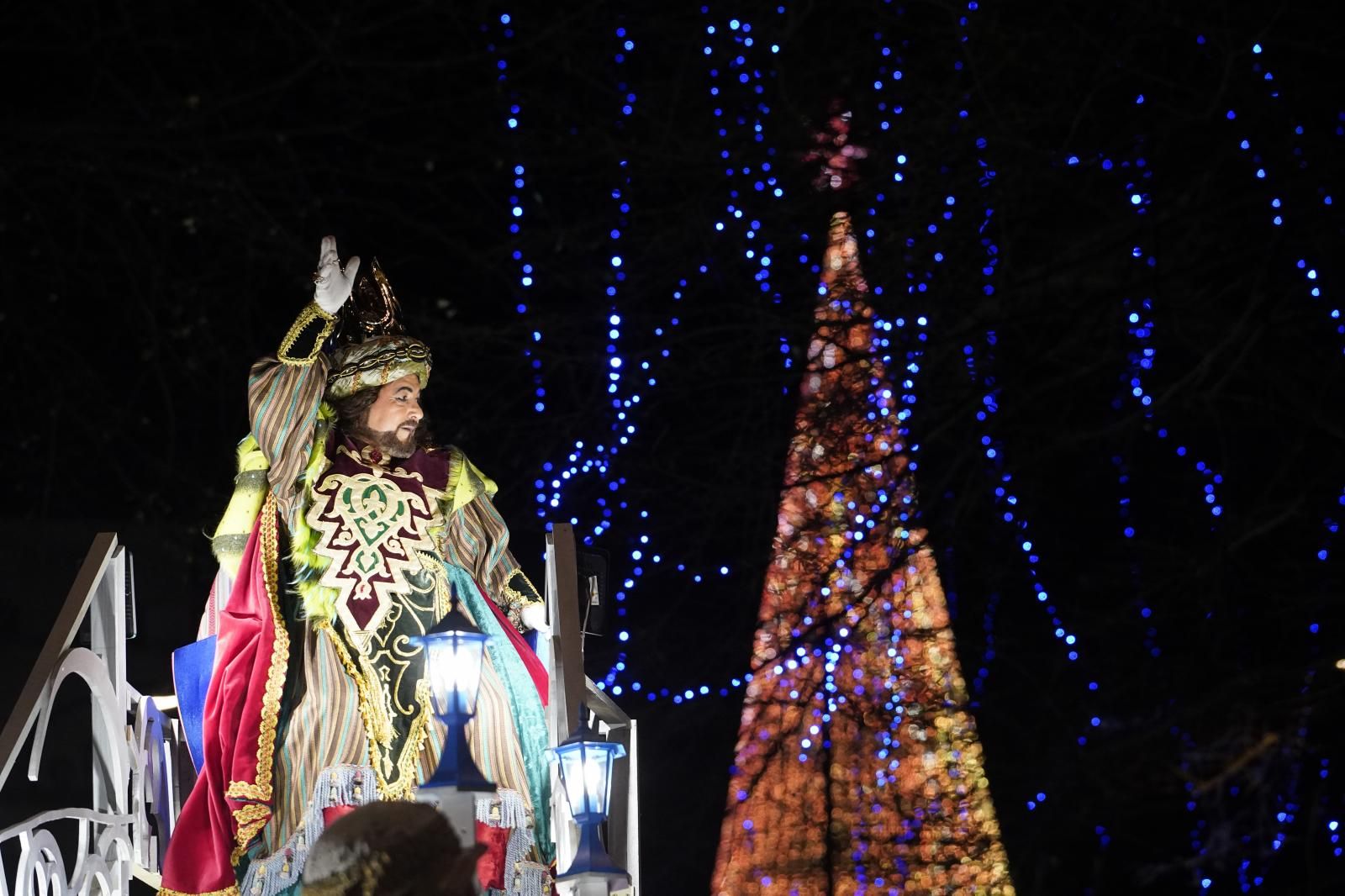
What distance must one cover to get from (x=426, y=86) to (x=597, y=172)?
1271mm

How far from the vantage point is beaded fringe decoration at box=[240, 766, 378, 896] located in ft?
21.4

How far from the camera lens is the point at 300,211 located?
11.6m

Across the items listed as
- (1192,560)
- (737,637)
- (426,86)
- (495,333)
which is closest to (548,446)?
(495,333)

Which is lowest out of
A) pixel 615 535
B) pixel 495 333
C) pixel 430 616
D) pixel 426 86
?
pixel 430 616

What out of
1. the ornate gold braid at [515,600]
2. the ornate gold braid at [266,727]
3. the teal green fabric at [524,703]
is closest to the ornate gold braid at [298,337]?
the ornate gold braid at [266,727]

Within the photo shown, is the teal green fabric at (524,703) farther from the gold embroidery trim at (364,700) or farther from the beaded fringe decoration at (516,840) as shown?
the gold embroidery trim at (364,700)

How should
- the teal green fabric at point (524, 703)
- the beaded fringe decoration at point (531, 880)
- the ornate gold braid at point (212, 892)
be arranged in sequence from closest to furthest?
the ornate gold braid at point (212, 892) < the beaded fringe decoration at point (531, 880) < the teal green fabric at point (524, 703)

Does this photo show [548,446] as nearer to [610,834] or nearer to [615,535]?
[615,535]

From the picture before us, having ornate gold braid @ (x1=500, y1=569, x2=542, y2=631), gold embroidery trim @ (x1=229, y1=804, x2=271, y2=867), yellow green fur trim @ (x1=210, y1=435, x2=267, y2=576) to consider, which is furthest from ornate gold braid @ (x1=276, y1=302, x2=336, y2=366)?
gold embroidery trim @ (x1=229, y1=804, x2=271, y2=867)

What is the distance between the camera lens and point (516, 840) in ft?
21.9

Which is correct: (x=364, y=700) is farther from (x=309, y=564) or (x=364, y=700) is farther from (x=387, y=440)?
(x=387, y=440)

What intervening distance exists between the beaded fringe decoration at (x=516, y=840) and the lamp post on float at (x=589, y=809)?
0.27 meters

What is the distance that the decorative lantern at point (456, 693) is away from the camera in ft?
19.3

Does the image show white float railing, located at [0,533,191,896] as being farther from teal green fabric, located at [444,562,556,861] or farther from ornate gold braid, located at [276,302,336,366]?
teal green fabric, located at [444,562,556,861]
